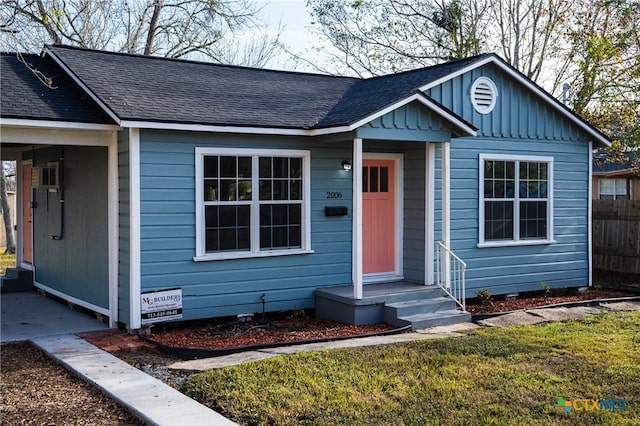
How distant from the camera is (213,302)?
9.11 metres

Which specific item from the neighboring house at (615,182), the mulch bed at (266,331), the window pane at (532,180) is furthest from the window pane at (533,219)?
the neighboring house at (615,182)

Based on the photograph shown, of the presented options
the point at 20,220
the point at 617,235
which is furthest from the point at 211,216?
the point at 617,235

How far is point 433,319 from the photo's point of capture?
9.25 m

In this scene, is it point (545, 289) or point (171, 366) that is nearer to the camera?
point (171, 366)

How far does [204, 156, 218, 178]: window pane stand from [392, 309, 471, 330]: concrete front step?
10.1ft

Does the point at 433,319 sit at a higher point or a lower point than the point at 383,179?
lower

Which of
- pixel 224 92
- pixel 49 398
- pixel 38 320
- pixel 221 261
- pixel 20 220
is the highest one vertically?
pixel 224 92

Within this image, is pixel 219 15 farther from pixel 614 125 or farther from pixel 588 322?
pixel 588 322

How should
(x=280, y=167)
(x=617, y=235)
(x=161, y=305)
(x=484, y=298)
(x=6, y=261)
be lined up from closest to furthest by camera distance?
(x=161, y=305)
(x=280, y=167)
(x=484, y=298)
(x=617, y=235)
(x=6, y=261)

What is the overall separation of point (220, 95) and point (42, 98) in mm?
2407

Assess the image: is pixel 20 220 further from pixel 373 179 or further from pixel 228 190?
pixel 373 179

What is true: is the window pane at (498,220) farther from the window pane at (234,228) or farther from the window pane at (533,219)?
the window pane at (234,228)

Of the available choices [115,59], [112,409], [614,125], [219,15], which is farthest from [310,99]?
[219,15]

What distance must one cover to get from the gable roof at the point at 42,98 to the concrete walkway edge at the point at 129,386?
8.74 ft
